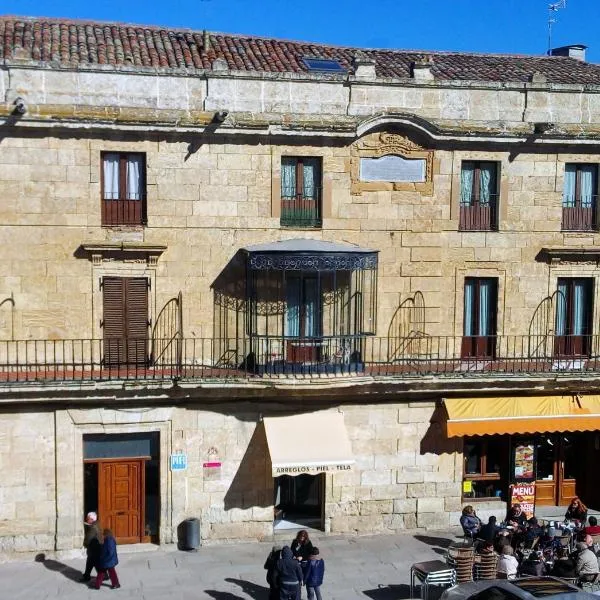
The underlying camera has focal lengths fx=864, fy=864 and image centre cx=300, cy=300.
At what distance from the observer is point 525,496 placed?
21859 mm

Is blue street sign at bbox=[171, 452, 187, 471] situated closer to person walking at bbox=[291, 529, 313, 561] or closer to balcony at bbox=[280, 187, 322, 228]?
person walking at bbox=[291, 529, 313, 561]

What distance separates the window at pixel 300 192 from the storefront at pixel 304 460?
4.58m

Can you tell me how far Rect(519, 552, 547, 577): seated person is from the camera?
17.2m

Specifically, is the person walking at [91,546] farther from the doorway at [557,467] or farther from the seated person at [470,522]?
the doorway at [557,467]

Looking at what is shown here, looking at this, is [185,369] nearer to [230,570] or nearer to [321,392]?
[321,392]

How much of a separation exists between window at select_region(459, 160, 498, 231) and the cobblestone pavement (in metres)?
7.65

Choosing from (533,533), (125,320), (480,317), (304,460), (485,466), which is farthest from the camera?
(485,466)

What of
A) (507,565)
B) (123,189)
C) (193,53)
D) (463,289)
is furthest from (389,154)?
(507,565)

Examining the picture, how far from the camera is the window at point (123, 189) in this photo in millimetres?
19312

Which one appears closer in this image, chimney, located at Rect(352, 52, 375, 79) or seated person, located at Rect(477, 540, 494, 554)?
seated person, located at Rect(477, 540, 494, 554)

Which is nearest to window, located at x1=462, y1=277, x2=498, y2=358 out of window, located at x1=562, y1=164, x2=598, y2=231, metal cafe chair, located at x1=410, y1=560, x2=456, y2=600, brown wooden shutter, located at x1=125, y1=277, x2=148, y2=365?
window, located at x1=562, y1=164, x2=598, y2=231

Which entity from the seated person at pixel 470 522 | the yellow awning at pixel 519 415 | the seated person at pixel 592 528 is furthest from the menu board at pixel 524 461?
the seated person at pixel 470 522

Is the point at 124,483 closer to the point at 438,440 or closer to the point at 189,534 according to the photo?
the point at 189,534

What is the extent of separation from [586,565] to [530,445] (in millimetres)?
5281
